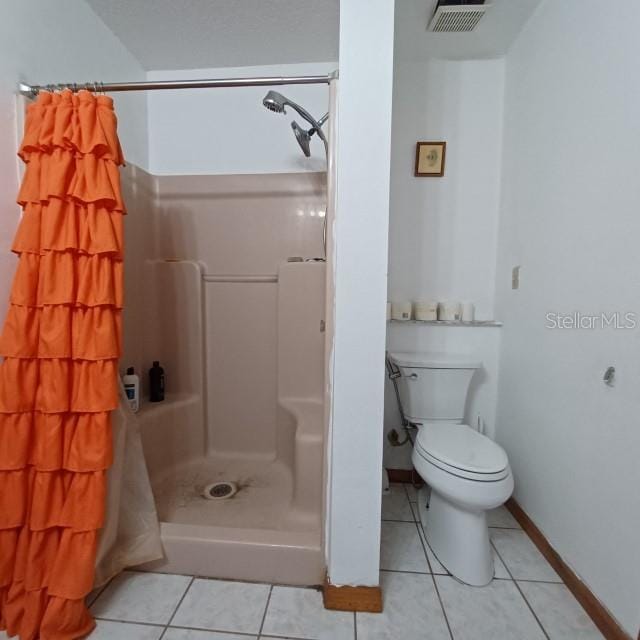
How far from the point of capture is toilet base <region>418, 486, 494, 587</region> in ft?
3.59

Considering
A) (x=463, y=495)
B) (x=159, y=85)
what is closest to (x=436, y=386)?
(x=463, y=495)

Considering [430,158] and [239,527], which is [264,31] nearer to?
[430,158]

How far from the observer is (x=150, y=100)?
173cm

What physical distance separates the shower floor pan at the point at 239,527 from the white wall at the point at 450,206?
67cm

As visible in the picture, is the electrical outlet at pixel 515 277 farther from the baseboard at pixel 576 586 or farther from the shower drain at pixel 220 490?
the shower drain at pixel 220 490

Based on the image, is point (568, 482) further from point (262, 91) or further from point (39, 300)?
point (262, 91)

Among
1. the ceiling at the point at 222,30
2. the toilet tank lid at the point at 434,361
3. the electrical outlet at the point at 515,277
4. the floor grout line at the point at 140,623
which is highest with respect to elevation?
the ceiling at the point at 222,30

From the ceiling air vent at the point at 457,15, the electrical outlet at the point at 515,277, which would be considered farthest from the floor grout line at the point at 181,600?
the ceiling air vent at the point at 457,15

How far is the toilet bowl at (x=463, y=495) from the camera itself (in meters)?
1.06

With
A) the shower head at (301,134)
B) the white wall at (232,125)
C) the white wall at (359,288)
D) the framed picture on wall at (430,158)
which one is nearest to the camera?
the white wall at (359,288)

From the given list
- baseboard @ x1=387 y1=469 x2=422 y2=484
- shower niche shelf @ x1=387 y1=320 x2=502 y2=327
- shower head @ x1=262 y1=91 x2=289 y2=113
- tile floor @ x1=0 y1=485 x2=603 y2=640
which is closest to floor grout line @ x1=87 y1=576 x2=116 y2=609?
tile floor @ x1=0 y1=485 x2=603 y2=640

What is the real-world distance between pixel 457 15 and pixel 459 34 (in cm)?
15

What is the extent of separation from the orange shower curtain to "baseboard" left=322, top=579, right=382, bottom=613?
691mm

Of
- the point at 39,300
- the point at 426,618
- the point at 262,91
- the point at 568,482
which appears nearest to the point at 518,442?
the point at 568,482
